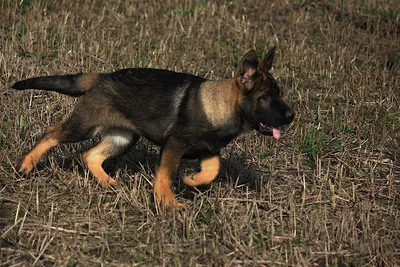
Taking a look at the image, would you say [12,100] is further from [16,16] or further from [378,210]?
[378,210]

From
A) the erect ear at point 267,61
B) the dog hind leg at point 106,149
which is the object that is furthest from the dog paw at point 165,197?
the erect ear at point 267,61

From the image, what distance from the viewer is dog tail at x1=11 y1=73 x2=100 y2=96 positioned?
6.34 meters

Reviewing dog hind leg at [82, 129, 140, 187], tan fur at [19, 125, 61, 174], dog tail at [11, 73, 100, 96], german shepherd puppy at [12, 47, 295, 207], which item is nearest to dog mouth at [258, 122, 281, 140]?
german shepherd puppy at [12, 47, 295, 207]

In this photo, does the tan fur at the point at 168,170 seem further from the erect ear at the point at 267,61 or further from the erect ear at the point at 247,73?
the erect ear at the point at 267,61

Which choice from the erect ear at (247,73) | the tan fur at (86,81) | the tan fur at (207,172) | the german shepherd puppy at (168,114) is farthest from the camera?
the tan fur at (86,81)

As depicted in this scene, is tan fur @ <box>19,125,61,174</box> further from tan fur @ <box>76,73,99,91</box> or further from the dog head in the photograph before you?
the dog head

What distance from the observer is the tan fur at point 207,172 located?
6.10 m

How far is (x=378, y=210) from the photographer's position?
20.5 feet

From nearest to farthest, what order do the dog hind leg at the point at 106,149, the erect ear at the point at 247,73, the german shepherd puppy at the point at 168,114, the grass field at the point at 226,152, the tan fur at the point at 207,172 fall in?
the grass field at the point at 226,152 < the erect ear at the point at 247,73 < the german shepherd puppy at the point at 168,114 < the tan fur at the point at 207,172 < the dog hind leg at the point at 106,149

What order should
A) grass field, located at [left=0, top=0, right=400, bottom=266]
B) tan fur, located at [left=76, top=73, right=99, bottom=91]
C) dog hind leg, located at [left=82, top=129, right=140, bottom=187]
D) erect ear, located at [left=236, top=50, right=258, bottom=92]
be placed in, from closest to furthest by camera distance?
grass field, located at [left=0, top=0, right=400, bottom=266], erect ear, located at [left=236, top=50, right=258, bottom=92], tan fur, located at [left=76, top=73, right=99, bottom=91], dog hind leg, located at [left=82, top=129, right=140, bottom=187]

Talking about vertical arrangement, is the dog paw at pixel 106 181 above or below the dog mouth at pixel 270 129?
below

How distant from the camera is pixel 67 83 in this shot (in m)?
6.34

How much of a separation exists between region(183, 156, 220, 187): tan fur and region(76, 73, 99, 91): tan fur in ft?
4.10

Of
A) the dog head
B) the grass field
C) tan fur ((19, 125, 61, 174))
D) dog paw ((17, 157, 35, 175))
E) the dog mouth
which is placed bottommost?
the grass field
